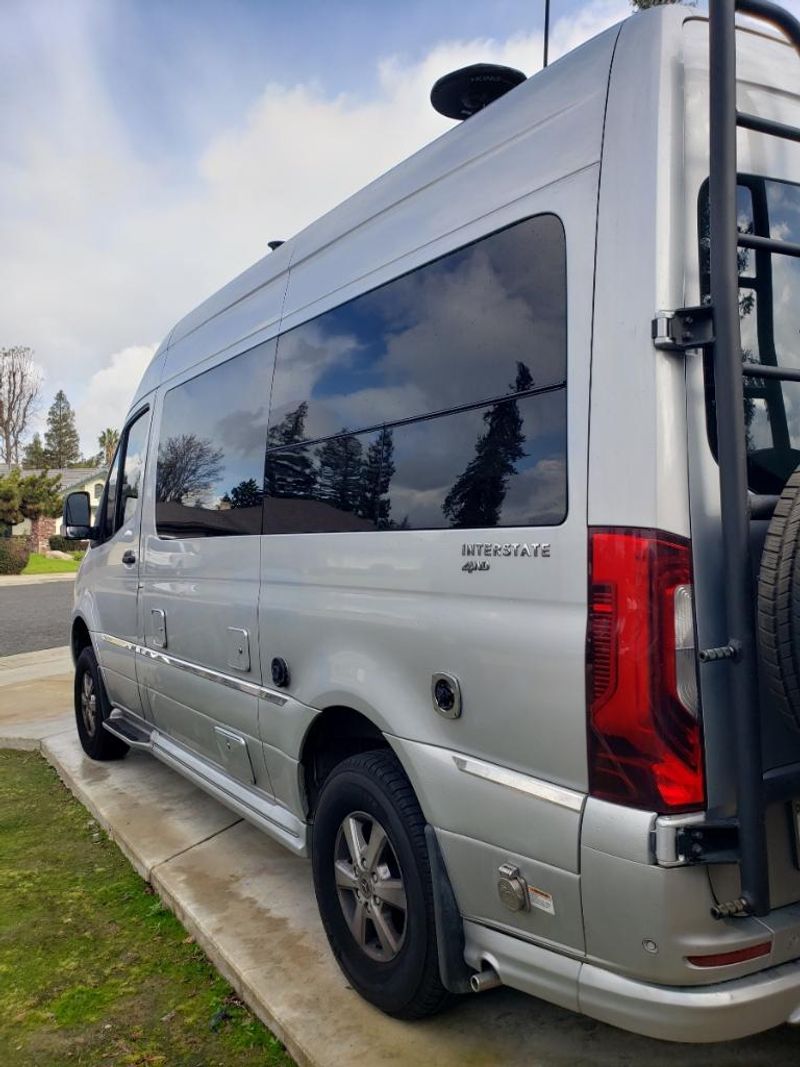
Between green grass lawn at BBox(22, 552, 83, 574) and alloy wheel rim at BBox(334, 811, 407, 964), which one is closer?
alloy wheel rim at BBox(334, 811, 407, 964)

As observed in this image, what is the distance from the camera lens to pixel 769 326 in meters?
2.15

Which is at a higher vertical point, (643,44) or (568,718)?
(643,44)

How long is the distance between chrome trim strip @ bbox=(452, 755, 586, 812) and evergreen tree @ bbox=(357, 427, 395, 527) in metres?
0.80

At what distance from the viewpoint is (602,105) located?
2.10 m

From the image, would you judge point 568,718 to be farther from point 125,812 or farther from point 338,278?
point 125,812

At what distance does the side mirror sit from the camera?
5750 millimetres

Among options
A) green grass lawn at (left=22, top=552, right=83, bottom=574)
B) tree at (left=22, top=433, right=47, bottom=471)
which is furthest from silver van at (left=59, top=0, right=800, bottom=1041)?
tree at (left=22, top=433, right=47, bottom=471)

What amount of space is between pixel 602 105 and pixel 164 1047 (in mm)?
3036

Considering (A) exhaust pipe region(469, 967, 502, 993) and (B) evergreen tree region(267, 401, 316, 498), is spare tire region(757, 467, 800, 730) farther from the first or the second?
Answer: (B) evergreen tree region(267, 401, 316, 498)

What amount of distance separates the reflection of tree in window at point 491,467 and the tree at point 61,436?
303 ft

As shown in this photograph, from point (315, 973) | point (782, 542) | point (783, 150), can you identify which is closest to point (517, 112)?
point (783, 150)

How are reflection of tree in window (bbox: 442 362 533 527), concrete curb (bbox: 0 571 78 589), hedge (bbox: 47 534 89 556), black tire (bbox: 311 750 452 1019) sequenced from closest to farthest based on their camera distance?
reflection of tree in window (bbox: 442 362 533 527), black tire (bbox: 311 750 452 1019), concrete curb (bbox: 0 571 78 589), hedge (bbox: 47 534 89 556)

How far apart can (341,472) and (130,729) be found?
9.75 feet

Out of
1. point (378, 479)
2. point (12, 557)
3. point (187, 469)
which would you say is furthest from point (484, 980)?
point (12, 557)
